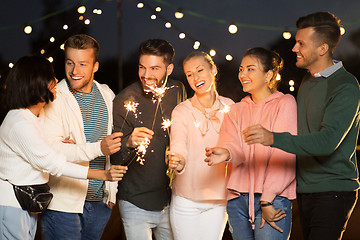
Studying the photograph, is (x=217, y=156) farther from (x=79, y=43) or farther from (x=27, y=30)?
(x=27, y=30)

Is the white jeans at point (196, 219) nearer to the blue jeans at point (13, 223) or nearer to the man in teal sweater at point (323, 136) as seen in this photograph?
the man in teal sweater at point (323, 136)

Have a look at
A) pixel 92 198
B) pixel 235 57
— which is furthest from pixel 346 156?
pixel 235 57

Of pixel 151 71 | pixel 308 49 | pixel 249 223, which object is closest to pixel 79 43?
pixel 151 71

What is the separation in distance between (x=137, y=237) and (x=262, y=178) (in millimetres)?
898

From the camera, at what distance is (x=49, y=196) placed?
2.65m

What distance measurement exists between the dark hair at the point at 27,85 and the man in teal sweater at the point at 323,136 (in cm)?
112

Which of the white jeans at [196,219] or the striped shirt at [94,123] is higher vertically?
the striped shirt at [94,123]

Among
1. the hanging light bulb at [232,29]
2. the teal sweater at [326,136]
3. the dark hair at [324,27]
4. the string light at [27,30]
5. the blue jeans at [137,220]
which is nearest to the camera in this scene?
the teal sweater at [326,136]

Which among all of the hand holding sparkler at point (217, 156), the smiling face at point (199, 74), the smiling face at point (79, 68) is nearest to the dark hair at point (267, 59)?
the smiling face at point (199, 74)

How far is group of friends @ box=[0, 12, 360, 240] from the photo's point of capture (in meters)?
2.52

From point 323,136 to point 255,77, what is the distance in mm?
539

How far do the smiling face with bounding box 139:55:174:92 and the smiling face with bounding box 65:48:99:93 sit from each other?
33 cm

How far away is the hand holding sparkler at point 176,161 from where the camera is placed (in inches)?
106

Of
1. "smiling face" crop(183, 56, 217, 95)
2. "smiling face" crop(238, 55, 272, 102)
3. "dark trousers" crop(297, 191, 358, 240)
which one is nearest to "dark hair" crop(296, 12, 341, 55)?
"smiling face" crop(238, 55, 272, 102)
